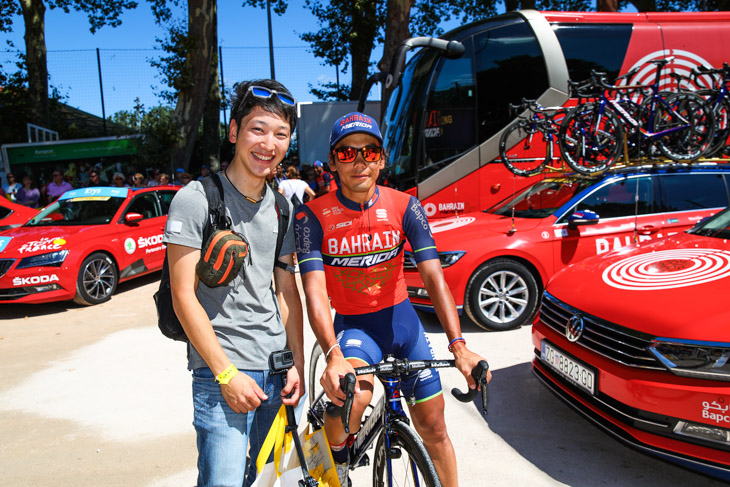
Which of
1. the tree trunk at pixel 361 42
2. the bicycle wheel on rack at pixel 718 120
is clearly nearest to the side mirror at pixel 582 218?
the bicycle wheel on rack at pixel 718 120

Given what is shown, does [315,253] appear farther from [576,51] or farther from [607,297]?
[576,51]

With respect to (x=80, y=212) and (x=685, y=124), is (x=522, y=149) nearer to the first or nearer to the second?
(x=685, y=124)

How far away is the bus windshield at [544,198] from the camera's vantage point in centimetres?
580

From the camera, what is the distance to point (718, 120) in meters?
7.14

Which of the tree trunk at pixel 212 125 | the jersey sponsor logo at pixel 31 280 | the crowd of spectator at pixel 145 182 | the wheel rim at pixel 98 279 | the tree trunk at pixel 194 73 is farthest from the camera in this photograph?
the tree trunk at pixel 212 125

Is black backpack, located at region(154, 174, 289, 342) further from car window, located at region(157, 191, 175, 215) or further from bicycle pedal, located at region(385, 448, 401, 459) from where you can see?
car window, located at region(157, 191, 175, 215)

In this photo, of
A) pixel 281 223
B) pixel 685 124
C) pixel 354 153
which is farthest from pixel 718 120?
pixel 281 223

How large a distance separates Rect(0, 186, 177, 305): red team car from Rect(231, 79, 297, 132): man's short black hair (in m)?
6.02

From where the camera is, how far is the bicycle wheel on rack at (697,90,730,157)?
7125 mm

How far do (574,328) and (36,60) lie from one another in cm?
2371

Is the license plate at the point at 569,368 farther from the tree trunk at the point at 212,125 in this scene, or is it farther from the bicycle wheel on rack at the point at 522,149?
the tree trunk at the point at 212,125

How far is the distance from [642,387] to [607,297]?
0.68m

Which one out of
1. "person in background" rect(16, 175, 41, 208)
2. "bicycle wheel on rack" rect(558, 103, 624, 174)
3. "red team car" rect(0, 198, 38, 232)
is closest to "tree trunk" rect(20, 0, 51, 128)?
"person in background" rect(16, 175, 41, 208)

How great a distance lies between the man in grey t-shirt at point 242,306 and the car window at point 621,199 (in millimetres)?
4539
